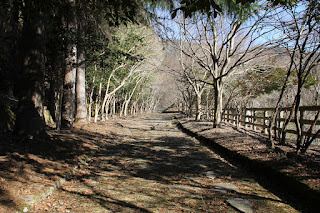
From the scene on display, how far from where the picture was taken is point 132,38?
16.2 m

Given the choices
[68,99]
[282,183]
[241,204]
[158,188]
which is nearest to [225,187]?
[241,204]

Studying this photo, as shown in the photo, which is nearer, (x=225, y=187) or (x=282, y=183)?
(x=225, y=187)

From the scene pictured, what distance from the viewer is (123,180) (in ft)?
15.0

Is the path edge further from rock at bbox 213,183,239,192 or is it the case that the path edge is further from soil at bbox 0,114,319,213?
rock at bbox 213,183,239,192

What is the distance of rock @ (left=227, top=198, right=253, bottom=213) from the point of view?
3278mm

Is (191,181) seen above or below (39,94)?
below

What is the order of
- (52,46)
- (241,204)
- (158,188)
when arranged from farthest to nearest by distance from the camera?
1. (52,46)
2. (158,188)
3. (241,204)

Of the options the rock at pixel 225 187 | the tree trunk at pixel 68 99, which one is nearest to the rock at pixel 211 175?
the rock at pixel 225 187

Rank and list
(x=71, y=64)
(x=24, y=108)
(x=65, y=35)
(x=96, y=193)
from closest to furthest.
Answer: (x=96, y=193), (x=24, y=108), (x=65, y=35), (x=71, y=64)

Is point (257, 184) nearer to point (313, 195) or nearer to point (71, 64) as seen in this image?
point (313, 195)

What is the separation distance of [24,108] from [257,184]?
224 inches

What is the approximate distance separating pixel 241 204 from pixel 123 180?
2127 millimetres

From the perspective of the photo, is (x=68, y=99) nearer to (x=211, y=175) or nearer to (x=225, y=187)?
(x=211, y=175)

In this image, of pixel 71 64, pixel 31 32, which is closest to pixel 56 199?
pixel 31 32
